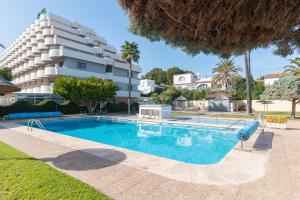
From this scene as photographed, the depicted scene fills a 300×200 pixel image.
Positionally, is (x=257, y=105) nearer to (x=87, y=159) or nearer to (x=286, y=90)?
(x=286, y=90)

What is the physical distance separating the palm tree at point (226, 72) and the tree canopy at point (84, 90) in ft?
95.0

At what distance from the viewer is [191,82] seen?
5609 cm

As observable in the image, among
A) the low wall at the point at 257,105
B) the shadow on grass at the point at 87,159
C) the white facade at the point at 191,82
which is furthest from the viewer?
the white facade at the point at 191,82

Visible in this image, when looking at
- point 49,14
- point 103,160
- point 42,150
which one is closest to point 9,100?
point 49,14

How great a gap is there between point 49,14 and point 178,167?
4317cm

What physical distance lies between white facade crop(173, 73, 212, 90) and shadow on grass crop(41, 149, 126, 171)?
157 feet

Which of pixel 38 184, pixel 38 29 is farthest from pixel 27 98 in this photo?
pixel 38 184

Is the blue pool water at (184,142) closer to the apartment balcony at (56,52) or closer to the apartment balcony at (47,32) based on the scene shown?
the apartment balcony at (56,52)

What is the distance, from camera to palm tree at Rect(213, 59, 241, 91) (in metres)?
43.5

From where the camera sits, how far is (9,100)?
2536 cm

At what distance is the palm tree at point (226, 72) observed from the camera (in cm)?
4353

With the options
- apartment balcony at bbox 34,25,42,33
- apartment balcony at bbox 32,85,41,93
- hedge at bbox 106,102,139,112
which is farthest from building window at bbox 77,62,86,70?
apartment balcony at bbox 34,25,42,33

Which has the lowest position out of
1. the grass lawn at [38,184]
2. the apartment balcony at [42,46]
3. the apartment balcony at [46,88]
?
the grass lawn at [38,184]

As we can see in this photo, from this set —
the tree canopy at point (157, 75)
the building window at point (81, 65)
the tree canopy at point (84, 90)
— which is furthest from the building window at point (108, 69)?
the tree canopy at point (157, 75)
